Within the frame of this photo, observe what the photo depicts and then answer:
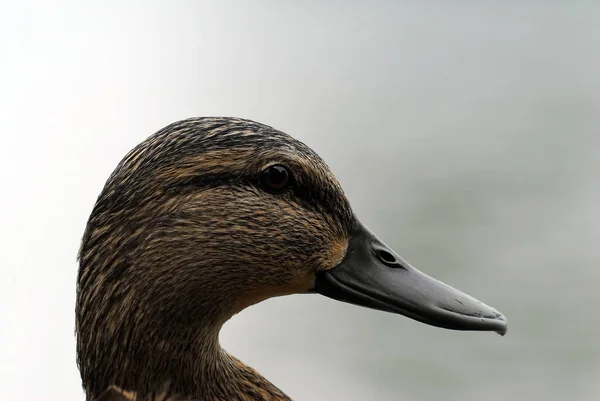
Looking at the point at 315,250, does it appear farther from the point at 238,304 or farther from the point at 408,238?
the point at 408,238

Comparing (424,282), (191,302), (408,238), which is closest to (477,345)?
(408,238)

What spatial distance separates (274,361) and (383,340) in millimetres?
754

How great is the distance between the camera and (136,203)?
1.62 m

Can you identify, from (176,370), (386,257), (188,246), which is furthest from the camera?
(386,257)

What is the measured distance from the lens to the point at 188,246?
1664 millimetres

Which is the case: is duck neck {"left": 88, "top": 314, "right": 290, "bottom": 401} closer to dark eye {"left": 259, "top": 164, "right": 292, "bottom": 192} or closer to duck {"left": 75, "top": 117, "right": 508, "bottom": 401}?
duck {"left": 75, "top": 117, "right": 508, "bottom": 401}

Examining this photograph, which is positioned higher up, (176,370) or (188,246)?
(188,246)

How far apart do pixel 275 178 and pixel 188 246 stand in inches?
9.3

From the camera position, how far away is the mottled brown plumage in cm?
163

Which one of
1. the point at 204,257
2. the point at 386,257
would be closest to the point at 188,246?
the point at 204,257

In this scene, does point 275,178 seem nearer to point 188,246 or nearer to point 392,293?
point 188,246

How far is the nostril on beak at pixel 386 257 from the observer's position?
1.87 meters

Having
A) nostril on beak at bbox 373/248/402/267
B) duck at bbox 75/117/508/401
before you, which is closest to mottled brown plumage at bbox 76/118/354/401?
duck at bbox 75/117/508/401

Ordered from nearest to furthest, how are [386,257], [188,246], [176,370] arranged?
[188,246], [176,370], [386,257]
